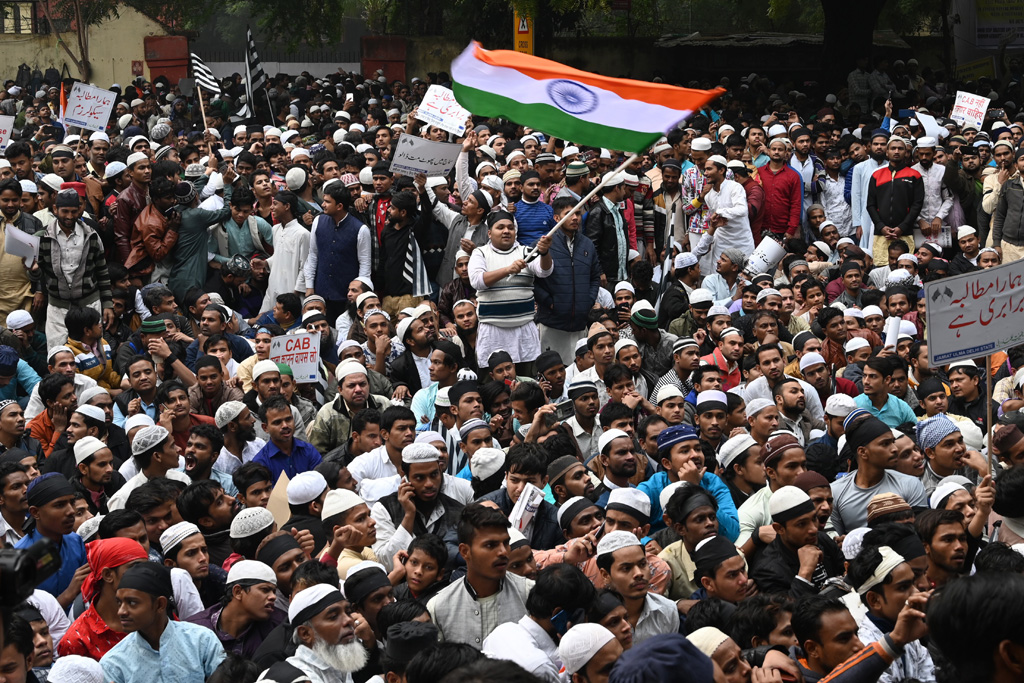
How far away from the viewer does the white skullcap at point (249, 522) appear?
6.13 metres

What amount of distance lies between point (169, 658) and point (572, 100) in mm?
4150

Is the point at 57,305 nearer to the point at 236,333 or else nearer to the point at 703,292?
the point at 236,333

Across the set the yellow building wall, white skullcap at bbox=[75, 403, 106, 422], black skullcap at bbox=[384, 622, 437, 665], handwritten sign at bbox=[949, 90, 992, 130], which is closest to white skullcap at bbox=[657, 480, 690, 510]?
black skullcap at bbox=[384, 622, 437, 665]

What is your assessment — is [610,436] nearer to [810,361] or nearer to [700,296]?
[810,361]

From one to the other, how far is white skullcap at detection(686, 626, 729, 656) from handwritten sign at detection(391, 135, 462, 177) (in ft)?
23.5

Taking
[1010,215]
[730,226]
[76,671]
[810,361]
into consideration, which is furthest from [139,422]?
[1010,215]

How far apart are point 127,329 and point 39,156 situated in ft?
23.7

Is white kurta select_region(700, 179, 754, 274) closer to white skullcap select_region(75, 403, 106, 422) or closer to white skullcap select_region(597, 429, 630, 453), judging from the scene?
white skullcap select_region(597, 429, 630, 453)

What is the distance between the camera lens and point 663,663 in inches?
120

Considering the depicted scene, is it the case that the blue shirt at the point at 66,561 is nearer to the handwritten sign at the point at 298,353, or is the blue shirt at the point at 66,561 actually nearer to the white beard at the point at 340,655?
the white beard at the point at 340,655

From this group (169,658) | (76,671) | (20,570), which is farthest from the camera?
(169,658)

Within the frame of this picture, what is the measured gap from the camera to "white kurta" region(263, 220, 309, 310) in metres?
11.3

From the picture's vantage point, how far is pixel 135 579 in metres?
5.08

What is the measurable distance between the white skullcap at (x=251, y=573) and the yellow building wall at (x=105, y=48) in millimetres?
25989
